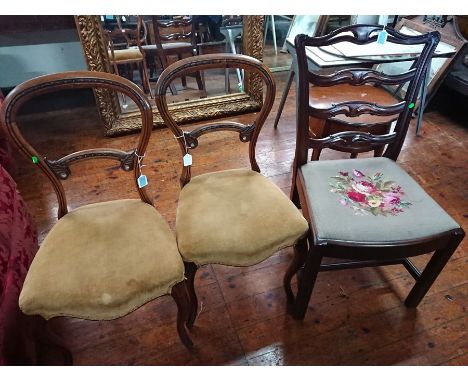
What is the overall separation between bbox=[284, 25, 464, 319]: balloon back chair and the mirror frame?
4.11 feet

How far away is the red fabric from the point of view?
35.7 inches

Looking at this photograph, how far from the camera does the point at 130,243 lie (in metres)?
0.89

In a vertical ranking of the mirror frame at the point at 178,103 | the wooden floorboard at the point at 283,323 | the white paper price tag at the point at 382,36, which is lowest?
the wooden floorboard at the point at 283,323

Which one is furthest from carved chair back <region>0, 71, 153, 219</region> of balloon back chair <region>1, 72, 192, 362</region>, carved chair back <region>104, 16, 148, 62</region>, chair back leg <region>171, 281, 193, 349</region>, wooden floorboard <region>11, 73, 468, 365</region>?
carved chair back <region>104, 16, 148, 62</region>

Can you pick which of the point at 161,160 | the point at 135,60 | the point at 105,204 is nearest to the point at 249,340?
the point at 105,204

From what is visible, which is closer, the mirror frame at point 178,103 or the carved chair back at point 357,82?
the carved chair back at point 357,82

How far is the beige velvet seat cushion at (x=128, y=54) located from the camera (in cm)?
199

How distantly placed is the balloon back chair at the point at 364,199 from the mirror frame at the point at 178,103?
1253mm

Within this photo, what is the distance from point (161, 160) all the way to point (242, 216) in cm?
116

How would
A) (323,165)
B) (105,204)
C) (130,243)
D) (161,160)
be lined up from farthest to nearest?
(161,160) → (323,165) → (105,204) → (130,243)

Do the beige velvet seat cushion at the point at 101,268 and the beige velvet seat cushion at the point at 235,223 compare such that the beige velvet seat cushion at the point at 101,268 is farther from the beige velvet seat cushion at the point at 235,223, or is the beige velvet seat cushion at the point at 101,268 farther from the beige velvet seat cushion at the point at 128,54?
the beige velvet seat cushion at the point at 128,54

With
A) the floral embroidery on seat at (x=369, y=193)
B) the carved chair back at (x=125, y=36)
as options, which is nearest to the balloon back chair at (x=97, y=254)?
the floral embroidery on seat at (x=369, y=193)

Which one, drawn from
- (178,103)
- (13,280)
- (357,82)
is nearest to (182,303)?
(13,280)
